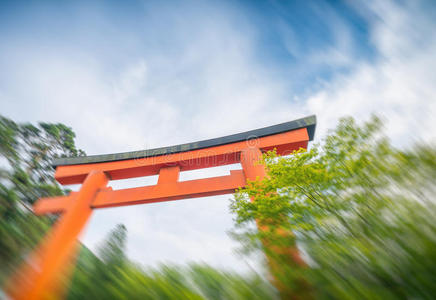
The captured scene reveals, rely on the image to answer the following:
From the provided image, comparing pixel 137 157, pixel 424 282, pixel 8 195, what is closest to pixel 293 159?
pixel 424 282

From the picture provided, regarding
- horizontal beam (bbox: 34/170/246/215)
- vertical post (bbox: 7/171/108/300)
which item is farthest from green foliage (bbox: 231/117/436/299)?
vertical post (bbox: 7/171/108/300)

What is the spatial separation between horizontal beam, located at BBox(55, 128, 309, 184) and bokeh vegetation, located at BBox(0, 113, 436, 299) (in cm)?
97

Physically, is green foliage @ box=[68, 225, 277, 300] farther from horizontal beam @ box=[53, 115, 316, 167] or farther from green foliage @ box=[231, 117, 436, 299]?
horizontal beam @ box=[53, 115, 316, 167]

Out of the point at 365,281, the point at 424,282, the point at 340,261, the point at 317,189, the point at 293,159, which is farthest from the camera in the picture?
the point at 293,159

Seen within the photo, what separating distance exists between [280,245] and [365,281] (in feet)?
1.95

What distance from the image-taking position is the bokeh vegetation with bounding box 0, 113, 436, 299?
92 cm

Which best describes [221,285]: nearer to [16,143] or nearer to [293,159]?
[293,159]

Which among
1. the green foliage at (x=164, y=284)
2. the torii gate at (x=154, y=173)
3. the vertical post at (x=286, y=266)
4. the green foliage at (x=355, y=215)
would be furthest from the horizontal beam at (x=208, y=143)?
the green foliage at (x=164, y=284)

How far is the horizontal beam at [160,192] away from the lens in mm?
3080

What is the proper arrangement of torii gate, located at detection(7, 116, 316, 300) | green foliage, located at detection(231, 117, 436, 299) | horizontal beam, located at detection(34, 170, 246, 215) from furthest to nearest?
horizontal beam, located at detection(34, 170, 246, 215), torii gate, located at detection(7, 116, 316, 300), green foliage, located at detection(231, 117, 436, 299)

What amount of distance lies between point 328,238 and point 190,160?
2.77m

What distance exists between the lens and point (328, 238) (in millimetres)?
1369

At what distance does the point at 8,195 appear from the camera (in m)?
3.26

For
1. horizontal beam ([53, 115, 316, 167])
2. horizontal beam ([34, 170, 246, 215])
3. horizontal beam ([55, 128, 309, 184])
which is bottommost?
horizontal beam ([34, 170, 246, 215])
